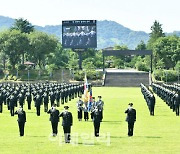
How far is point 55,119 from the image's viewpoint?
2203 cm

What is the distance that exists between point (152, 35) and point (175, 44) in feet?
150

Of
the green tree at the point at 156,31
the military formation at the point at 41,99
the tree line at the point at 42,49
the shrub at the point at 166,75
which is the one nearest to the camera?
the military formation at the point at 41,99

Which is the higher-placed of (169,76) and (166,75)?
(166,75)

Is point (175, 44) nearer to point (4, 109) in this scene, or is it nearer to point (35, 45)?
point (35, 45)

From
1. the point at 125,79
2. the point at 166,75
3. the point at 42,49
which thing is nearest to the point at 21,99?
the point at 166,75

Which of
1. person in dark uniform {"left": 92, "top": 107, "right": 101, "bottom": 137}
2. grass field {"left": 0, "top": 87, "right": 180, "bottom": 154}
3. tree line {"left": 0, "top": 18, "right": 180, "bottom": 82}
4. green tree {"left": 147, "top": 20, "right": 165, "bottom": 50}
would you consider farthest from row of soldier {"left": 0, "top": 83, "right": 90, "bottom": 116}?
green tree {"left": 147, "top": 20, "right": 165, "bottom": 50}

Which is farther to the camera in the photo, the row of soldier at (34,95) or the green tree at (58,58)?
the green tree at (58,58)

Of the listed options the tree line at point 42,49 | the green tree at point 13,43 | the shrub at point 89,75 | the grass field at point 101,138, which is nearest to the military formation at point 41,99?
the grass field at point 101,138

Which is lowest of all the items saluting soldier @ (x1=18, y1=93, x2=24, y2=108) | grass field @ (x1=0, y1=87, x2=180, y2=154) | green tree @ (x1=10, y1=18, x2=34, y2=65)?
grass field @ (x1=0, y1=87, x2=180, y2=154)

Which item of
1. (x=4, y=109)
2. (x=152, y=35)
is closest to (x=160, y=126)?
(x=4, y=109)

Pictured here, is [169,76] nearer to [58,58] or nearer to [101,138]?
[58,58]

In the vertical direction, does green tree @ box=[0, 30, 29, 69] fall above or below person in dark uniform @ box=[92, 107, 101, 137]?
above

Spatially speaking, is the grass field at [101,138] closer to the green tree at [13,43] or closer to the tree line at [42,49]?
the tree line at [42,49]

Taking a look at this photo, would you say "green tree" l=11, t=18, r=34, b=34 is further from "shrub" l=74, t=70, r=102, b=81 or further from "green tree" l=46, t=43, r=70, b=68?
"shrub" l=74, t=70, r=102, b=81
